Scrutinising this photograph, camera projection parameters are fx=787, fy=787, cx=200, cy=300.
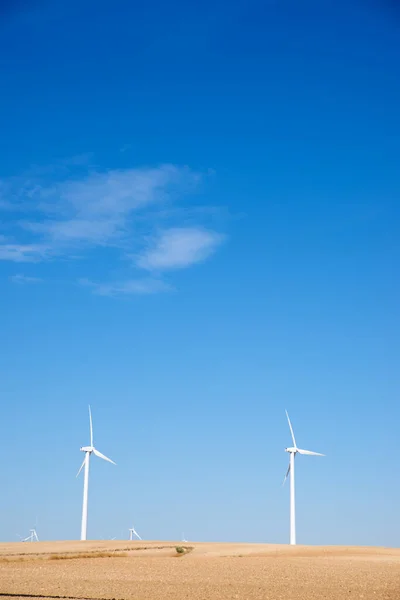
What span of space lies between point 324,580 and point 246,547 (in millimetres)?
37165

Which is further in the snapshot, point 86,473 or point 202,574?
point 86,473

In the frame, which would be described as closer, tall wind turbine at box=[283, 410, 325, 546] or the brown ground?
the brown ground

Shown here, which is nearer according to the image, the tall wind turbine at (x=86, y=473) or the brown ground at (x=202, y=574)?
the brown ground at (x=202, y=574)

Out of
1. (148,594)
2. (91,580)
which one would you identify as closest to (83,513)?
(91,580)

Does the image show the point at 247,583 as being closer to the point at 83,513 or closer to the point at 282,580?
the point at 282,580

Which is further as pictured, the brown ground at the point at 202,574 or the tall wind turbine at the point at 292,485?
the tall wind turbine at the point at 292,485

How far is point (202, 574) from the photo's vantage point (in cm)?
4775

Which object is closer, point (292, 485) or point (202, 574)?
point (202, 574)

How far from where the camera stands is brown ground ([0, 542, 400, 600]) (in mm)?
36469

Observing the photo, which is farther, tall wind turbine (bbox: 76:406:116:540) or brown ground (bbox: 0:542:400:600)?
tall wind turbine (bbox: 76:406:116:540)

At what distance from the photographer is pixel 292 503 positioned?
318ft

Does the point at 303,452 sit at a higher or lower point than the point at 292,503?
higher

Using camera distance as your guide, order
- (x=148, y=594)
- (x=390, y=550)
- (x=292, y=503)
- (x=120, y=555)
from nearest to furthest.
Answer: (x=148, y=594) → (x=120, y=555) → (x=390, y=550) → (x=292, y=503)

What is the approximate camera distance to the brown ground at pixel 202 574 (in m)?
36.5
